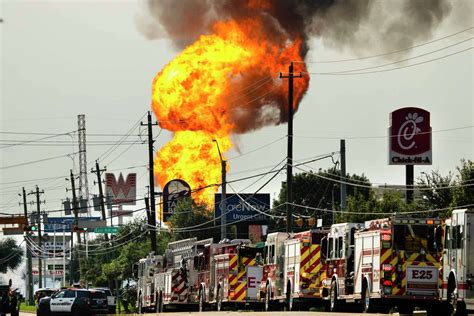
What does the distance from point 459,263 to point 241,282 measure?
20527 millimetres

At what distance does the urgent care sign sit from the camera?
287 ft

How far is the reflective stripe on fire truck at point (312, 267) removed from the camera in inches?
2024

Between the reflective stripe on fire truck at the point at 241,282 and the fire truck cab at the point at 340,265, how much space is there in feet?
30.2

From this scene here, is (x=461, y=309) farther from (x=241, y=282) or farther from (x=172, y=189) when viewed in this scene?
(x=172, y=189)

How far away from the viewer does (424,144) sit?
289ft

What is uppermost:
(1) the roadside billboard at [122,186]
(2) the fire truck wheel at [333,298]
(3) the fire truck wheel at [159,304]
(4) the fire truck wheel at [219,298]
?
(1) the roadside billboard at [122,186]

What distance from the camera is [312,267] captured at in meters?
51.7

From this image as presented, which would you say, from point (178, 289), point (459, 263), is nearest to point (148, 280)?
point (178, 289)

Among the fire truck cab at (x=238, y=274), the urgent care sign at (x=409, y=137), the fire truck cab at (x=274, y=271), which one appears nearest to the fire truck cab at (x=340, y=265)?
the fire truck cab at (x=274, y=271)

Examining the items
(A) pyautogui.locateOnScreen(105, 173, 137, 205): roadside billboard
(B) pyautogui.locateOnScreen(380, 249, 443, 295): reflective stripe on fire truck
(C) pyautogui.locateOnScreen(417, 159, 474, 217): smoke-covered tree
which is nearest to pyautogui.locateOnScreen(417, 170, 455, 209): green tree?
(C) pyautogui.locateOnScreen(417, 159, 474, 217): smoke-covered tree

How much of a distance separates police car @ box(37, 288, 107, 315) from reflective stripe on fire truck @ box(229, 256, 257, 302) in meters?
7.80

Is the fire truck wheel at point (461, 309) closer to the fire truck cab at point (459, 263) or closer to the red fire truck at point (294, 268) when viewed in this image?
the fire truck cab at point (459, 263)

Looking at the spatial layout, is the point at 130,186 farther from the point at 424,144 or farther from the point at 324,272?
the point at 324,272

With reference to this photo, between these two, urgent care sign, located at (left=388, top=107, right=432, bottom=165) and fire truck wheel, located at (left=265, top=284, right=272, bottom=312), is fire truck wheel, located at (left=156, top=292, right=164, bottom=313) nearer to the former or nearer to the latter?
fire truck wheel, located at (left=265, top=284, right=272, bottom=312)
